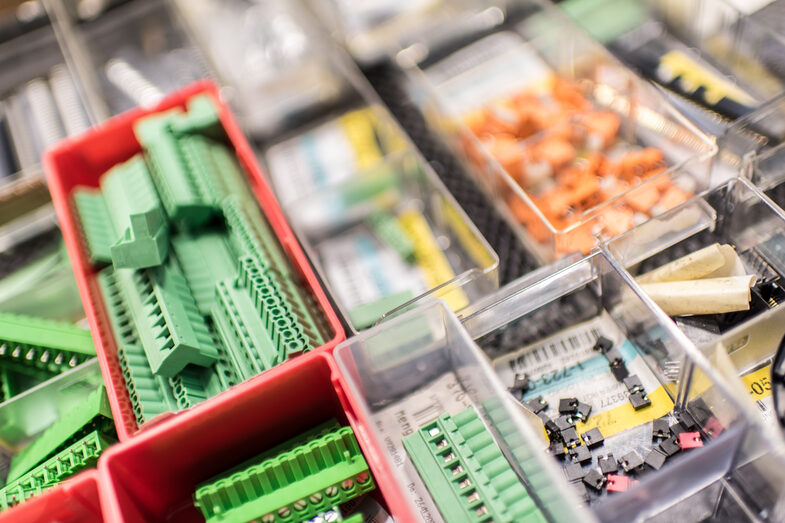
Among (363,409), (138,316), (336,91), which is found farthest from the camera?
(336,91)

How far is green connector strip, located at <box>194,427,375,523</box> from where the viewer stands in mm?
1157

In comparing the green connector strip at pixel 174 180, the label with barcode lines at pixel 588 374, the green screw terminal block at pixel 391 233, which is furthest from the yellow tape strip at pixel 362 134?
the label with barcode lines at pixel 588 374

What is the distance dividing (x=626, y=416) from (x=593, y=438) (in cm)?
8

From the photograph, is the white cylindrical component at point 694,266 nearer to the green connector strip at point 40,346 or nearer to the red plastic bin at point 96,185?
the red plastic bin at point 96,185

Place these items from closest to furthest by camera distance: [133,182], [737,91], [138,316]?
[138,316] < [133,182] < [737,91]

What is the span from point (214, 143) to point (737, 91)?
1190 millimetres

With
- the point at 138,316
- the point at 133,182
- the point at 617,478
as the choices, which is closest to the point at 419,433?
the point at 617,478

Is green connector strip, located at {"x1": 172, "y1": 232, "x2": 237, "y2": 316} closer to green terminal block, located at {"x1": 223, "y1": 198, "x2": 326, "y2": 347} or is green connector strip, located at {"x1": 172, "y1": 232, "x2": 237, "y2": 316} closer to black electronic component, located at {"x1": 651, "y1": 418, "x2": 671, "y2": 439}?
green terminal block, located at {"x1": 223, "y1": 198, "x2": 326, "y2": 347}

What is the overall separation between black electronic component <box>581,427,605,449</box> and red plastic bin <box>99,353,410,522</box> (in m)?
0.36

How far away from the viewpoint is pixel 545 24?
1859mm

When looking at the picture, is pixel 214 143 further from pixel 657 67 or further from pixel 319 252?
pixel 657 67

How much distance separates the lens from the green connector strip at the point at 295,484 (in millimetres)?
1157

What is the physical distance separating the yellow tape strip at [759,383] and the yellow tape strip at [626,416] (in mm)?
130

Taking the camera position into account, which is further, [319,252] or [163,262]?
[319,252]
